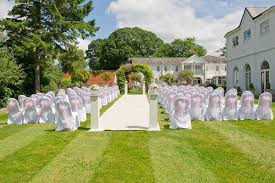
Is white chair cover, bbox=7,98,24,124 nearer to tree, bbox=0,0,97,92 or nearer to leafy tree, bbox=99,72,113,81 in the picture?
tree, bbox=0,0,97,92

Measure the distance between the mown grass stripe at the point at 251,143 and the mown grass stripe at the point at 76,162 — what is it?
3360 mm

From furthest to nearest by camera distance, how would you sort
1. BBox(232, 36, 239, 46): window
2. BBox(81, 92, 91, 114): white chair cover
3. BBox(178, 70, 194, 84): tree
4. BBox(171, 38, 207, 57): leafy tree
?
BBox(171, 38, 207, 57): leafy tree → BBox(178, 70, 194, 84): tree → BBox(232, 36, 239, 46): window → BBox(81, 92, 91, 114): white chair cover

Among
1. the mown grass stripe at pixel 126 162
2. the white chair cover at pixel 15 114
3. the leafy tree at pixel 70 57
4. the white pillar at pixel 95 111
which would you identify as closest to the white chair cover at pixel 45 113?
the white chair cover at pixel 15 114

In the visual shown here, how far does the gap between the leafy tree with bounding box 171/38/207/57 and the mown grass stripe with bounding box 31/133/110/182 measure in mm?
86779

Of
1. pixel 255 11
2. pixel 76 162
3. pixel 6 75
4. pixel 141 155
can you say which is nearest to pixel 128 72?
pixel 255 11

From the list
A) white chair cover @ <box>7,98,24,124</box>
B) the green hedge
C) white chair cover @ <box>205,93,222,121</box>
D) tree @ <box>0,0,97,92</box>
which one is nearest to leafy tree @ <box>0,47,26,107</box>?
tree @ <box>0,0,97,92</box>

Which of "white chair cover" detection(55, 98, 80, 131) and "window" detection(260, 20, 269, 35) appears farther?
"window" detection(260, 20, 269, 35)

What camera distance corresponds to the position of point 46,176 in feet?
23.3

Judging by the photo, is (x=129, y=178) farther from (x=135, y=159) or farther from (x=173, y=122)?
(x=173, y=122)

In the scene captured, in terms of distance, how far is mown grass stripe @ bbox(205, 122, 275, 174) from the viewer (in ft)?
26.8

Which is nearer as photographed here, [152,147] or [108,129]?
[152,147]

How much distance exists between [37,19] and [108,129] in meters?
23.3

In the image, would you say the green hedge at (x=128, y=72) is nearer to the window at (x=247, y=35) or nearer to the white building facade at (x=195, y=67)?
the window at (x=247, y=35)

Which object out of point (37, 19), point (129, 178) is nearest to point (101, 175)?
point (129, 178)
